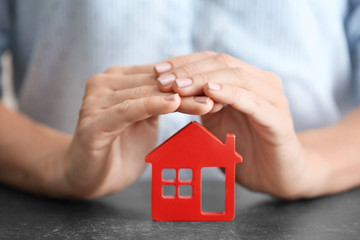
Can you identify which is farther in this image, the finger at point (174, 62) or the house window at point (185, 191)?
the house window at point (185, 191)

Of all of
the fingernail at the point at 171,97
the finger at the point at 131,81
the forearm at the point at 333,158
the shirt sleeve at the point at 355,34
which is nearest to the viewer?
the fingernail at the point at 171,97

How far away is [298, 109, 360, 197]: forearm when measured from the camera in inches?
38.9

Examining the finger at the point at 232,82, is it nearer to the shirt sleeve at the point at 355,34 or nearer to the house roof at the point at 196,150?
the house roof at the point at 196,150

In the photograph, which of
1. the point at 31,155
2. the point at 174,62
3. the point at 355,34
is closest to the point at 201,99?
the point at 174,62

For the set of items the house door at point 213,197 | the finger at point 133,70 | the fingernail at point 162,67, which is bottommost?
the house door at point 213,197

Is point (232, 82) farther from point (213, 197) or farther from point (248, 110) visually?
point (213, 197)

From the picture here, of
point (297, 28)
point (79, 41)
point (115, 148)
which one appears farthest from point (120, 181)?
point (297, 28)

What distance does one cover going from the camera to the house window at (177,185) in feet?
2.71

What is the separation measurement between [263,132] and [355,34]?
26.1 inches

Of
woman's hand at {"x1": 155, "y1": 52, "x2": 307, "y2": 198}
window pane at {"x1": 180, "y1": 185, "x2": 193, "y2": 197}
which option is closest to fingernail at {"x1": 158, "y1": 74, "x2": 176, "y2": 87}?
woman's hand at {"x1": 155, "y1": 52, "x2": 307, "y2": 198}

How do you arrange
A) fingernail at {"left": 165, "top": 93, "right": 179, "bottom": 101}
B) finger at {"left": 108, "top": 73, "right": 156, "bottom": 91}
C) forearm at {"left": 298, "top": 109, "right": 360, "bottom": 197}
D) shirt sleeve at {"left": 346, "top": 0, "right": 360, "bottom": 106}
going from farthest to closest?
shirt sleeve at {"left": 346, "top": 0, "right": 360, "bottom": 106} < forearm at {"left": 298, "top": 109, "right": 360, "bottom": 197} < finger at {"left": 108, "top": 73, "right": 156, "bottom": 91} < fingernail at {"left": 165, "top": 93, "right": 179, "bottom": 101}

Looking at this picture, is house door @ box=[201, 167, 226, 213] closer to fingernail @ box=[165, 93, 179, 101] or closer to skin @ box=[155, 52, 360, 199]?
skin @ box=[155, 52, 360, 199]

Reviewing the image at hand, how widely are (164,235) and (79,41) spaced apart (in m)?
0.73

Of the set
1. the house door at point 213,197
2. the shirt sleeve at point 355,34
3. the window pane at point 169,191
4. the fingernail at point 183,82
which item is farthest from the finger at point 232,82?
the shirt sleeve at point 355,34
